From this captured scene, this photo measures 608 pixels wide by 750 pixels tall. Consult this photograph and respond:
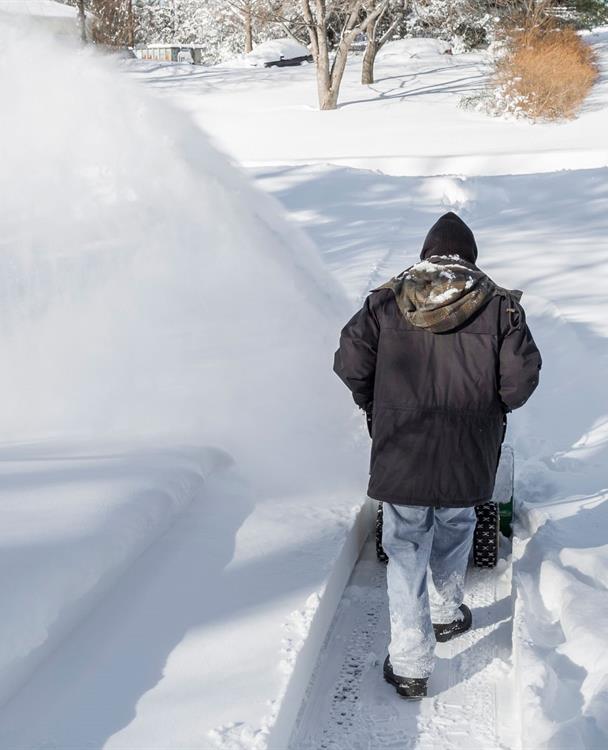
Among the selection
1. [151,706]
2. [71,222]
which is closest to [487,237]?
[71,222]

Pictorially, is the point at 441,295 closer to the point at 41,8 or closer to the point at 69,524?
→ the point at 69,524

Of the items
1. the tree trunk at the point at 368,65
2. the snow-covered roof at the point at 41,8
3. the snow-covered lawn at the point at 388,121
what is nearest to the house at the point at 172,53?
the snow-covered roof at the point at 41,8

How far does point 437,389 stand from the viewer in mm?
2891

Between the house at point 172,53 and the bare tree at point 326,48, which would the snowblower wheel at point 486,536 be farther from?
the house at point 172,53

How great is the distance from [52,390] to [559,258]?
647cm

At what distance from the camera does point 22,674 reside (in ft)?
9.13

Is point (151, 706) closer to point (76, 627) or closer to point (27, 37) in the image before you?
point (76, 627)

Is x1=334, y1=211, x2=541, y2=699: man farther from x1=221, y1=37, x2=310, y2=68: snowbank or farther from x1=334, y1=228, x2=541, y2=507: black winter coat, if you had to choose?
x1=221, y1=37, x2=310, y2=68: snowbank

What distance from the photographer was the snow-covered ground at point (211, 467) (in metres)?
2.89

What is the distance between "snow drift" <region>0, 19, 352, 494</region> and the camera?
5.04 m

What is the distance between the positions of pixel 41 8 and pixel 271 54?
879cm

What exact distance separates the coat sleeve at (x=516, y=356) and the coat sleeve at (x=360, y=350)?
395 millimetres

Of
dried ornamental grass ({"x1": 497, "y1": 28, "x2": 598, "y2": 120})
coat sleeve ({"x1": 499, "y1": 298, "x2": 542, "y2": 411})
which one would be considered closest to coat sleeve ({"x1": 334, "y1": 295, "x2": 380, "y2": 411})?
coat sleeve ({"x1": 499, "y1": 298, "x2": 542, "y2": 411})

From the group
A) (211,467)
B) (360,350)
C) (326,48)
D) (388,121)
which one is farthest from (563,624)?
(326,48)
